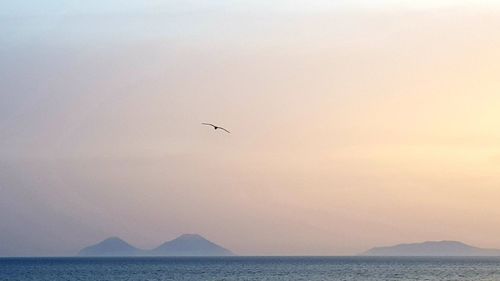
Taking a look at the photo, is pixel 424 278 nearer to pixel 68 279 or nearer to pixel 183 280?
pixel 183 280

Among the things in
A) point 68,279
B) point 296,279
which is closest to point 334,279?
point 296,279

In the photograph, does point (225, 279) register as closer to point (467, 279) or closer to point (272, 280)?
point (272, 280)

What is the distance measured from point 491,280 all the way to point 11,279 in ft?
232

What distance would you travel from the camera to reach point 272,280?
463 feet

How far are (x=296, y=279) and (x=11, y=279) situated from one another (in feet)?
141

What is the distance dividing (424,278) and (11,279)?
2435 inches

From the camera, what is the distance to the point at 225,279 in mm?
142250

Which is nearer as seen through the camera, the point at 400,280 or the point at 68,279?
the point at 400,280

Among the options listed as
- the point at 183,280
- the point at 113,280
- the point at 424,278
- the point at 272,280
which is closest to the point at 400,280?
the point at 424,278

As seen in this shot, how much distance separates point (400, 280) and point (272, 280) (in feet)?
60.2

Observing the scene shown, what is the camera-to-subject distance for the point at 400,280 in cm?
14162

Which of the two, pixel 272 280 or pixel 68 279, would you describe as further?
pixel 68 279

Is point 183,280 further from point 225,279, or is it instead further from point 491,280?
point 491,280

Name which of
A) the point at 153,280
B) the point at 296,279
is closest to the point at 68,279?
the point at 153,280
